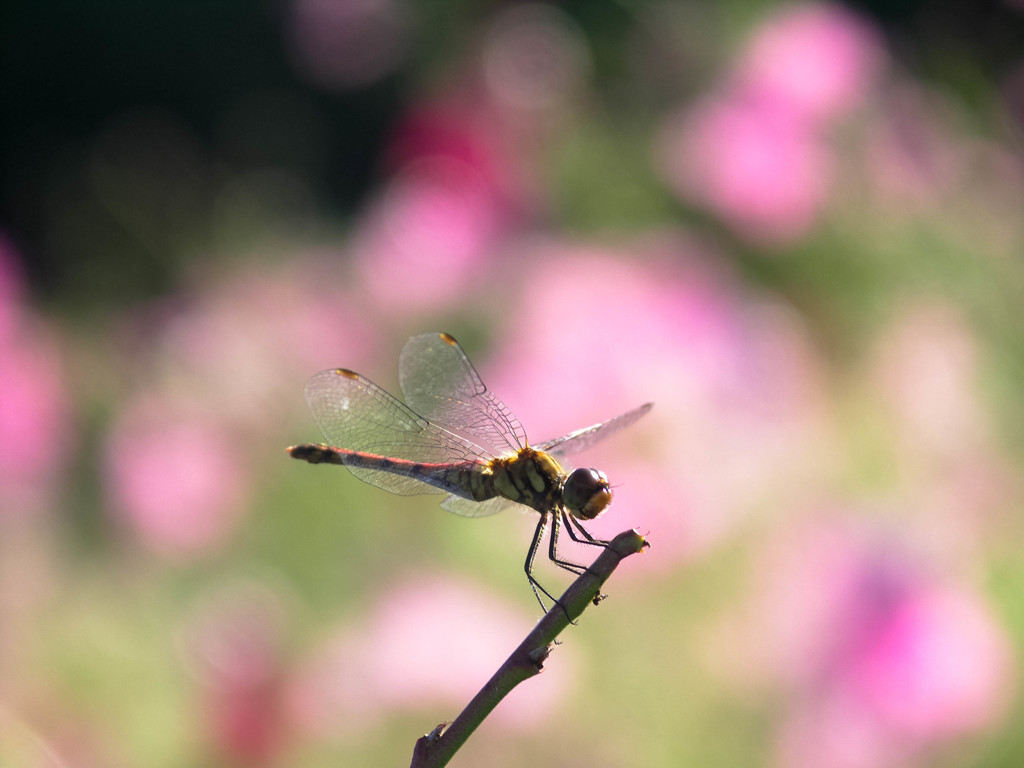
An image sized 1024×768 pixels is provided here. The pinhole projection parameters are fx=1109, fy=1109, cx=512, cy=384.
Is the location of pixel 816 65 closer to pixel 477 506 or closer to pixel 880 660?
pixel 880 660

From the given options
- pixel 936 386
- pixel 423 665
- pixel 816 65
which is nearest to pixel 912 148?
pixel 816 65

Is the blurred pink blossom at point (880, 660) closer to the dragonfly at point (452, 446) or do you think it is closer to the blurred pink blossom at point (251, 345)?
the dragonfly at point (452, 446)

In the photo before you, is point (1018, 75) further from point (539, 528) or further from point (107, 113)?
point (107, 113)

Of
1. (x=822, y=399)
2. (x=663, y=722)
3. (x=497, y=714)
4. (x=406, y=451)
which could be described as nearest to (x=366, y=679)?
(x=497, y=714)

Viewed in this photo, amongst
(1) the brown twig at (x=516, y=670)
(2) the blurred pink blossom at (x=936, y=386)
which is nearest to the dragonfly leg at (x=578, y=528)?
(1) the brown twig at (x=516, y=670)

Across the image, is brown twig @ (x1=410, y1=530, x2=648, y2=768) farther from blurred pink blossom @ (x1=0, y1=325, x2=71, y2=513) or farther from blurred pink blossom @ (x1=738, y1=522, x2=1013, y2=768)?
blurred pink blossom @ (x1=0, y1=325, x2=71, y2=513)

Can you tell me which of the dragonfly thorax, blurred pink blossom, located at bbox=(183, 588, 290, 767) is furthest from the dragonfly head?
blurred pink blossom, located at bbox=(183, 588, 290, 767)
